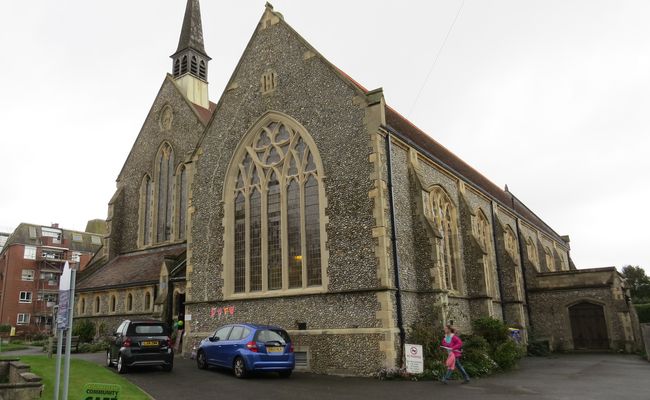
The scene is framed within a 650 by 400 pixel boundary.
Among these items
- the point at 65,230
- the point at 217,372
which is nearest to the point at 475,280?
the point at 217,372

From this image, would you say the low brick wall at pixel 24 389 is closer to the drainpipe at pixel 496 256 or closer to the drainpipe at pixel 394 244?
the drainpipe at pixel 394 244

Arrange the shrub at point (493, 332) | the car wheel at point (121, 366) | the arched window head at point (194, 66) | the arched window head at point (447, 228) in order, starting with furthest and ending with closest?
1. the arched window head at point (194, 66)
2. the arched window head at point (447, 228)
3. the shrub at point (493, 332)
4. the car wheel at point (121, 366)

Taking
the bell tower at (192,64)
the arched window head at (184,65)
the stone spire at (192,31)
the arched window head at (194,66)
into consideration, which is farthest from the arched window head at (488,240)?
the stone spire at (192,31)

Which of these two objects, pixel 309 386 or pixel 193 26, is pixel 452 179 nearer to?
pixel 309 386

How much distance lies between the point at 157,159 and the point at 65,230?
43.3 m

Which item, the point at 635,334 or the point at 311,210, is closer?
the point at 311,210

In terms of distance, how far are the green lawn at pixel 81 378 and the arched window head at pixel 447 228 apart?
11.9 meters

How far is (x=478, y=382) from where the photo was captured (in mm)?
12992

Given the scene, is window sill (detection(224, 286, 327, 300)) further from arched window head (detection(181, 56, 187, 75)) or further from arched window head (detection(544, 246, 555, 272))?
arched window head (detection(544, 246, 555, 272))

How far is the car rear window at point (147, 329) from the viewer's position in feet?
47.2

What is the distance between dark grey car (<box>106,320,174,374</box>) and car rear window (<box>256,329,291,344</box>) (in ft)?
10.8

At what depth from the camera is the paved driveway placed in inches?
424

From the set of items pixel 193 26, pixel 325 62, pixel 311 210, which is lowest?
pixel 311 210

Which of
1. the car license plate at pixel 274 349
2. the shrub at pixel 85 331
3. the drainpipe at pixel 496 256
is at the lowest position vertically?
the car license plate at pixel 274 349
